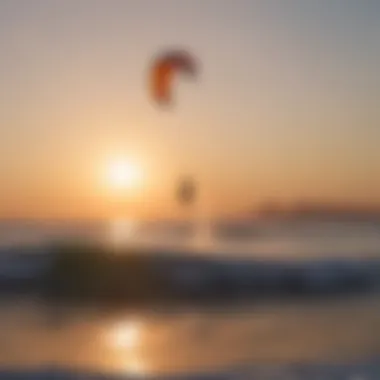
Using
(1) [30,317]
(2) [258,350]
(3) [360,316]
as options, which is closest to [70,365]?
(2) [258,350]

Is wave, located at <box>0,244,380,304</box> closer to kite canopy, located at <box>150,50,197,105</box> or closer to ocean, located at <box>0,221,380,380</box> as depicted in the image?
ocean, located at <box>0,221,380,380</box>

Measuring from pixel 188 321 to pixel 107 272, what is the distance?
14.0ft

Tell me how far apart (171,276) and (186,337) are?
505 cm

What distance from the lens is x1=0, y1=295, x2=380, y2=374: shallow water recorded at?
6328 mm

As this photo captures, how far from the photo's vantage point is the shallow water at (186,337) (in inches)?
249

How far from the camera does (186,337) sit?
753 centimetres

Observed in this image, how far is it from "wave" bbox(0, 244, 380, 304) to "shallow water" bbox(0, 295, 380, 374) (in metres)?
1.54

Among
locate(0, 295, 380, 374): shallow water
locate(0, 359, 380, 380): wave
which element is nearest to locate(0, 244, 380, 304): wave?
locate(0, 295, 380, 374): shallow water

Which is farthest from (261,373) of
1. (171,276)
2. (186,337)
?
(171,276)

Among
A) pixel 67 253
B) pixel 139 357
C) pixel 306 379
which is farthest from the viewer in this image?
pixel 67 253

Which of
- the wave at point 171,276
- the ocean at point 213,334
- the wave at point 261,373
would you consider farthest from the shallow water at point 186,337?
the wave at point 171,276

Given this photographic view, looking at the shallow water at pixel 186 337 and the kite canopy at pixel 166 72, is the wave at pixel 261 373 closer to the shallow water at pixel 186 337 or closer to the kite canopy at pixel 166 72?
the shallow water at pixel 186 337

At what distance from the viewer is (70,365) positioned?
241 inches

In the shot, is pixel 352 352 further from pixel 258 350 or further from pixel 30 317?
pixel 30 317
